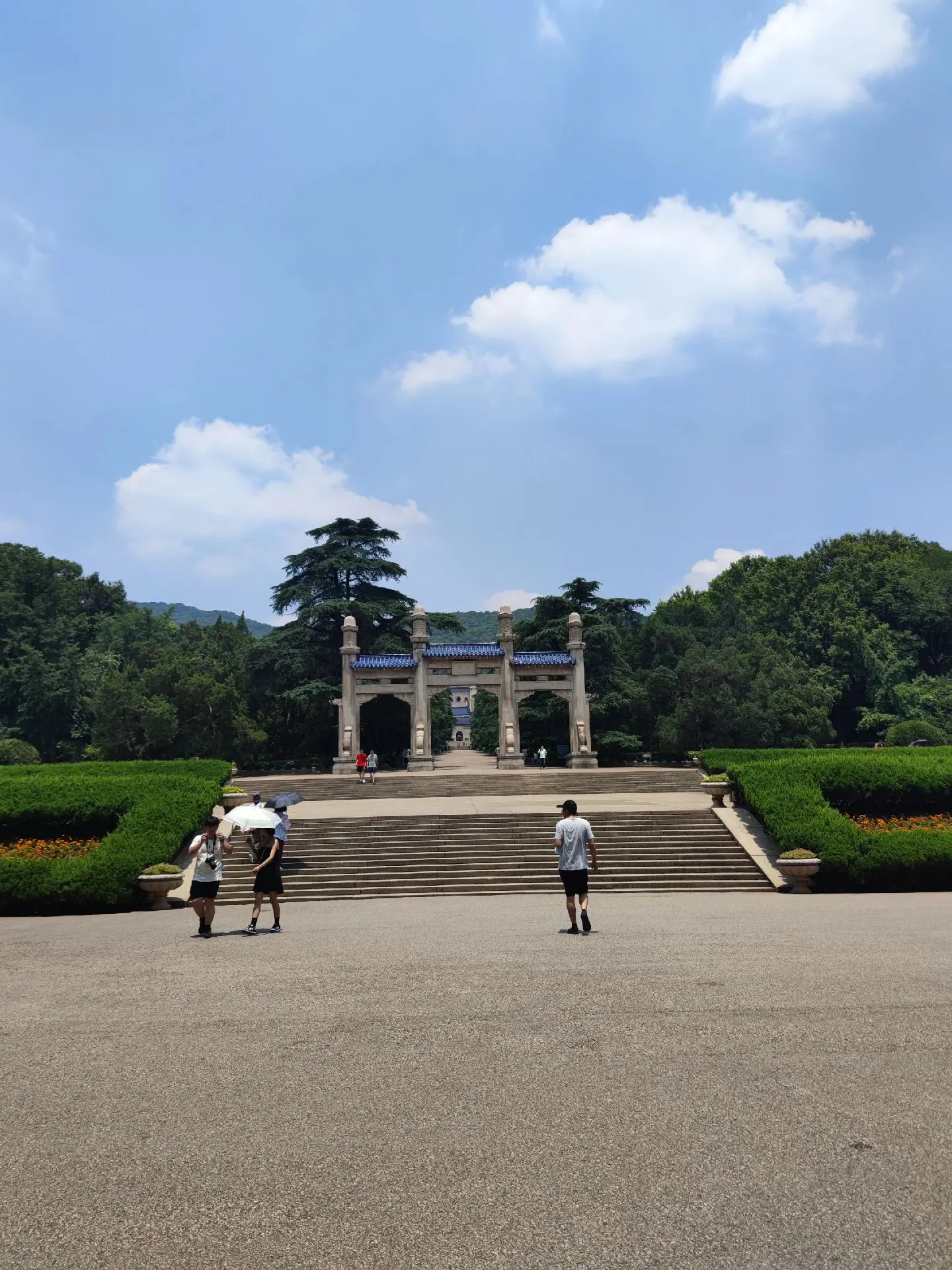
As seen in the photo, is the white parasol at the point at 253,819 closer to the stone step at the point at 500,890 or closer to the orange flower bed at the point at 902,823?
the stone step at the point at 500,890

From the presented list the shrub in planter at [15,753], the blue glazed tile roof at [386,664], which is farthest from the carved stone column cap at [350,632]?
the shrub in planter at [15,753]

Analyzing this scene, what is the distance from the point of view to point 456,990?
24.4 feet

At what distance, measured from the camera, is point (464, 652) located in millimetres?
36656

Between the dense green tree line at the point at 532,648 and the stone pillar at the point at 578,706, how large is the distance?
5.88 m

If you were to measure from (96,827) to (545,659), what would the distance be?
22278mm

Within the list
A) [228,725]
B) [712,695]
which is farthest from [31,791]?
[712,695]

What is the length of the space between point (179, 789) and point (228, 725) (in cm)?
2046

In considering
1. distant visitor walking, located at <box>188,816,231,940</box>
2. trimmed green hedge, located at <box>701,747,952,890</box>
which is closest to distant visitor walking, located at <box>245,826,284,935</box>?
distant visitor walking, located at <box>188,816,231,940</box>

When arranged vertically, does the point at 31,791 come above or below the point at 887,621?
below

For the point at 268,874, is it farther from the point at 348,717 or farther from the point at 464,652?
the point at 464,652

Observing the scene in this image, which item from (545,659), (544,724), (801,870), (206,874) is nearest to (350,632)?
(545,659)

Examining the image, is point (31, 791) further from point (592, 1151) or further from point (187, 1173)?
point (592, 1151)

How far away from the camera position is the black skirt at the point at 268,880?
10.8 metres

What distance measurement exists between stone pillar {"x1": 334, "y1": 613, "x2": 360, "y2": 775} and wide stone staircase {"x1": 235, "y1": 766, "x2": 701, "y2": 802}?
14.9ft
